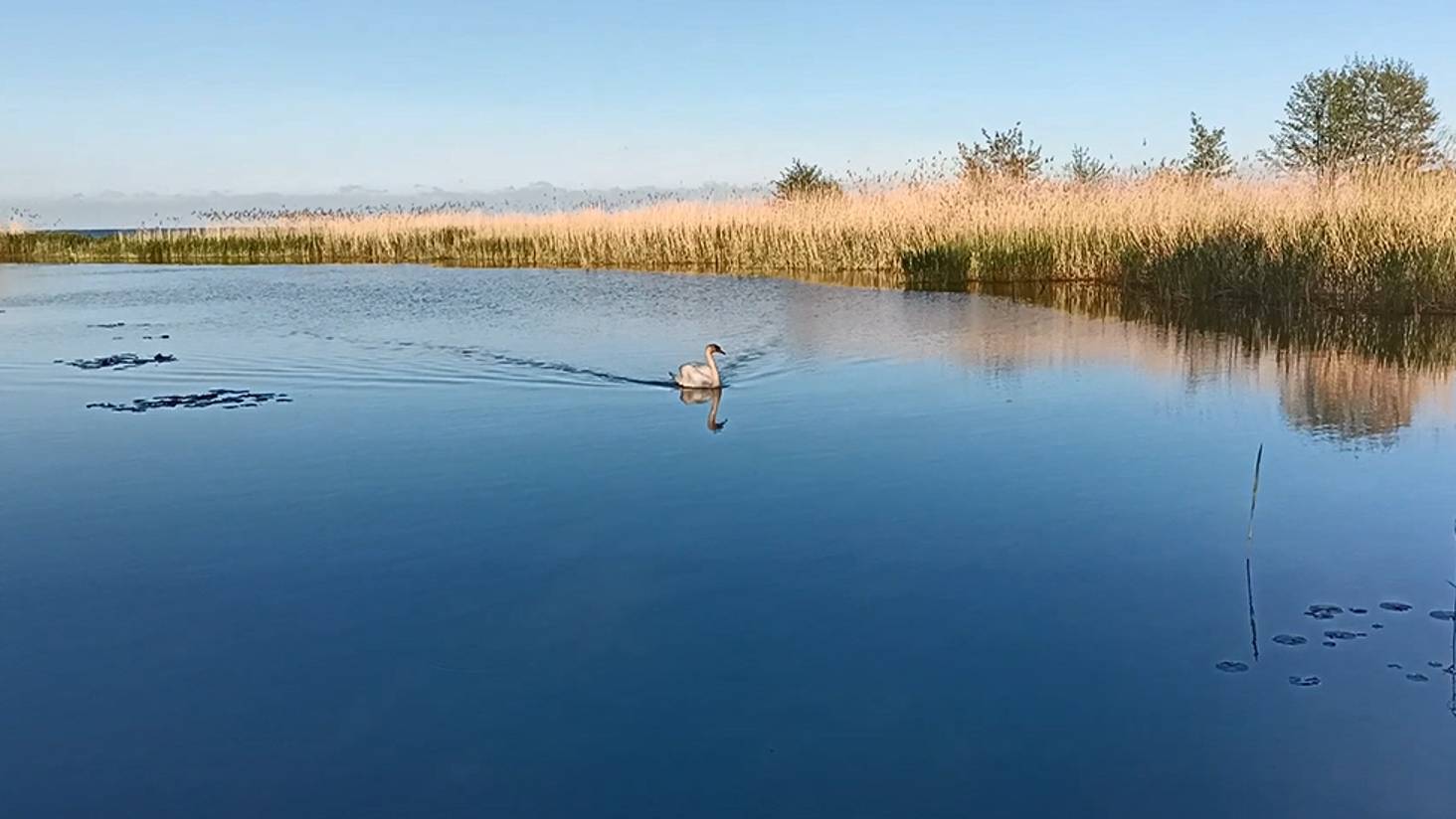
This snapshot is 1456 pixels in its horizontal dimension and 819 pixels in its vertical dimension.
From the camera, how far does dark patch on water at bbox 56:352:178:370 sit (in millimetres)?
9762

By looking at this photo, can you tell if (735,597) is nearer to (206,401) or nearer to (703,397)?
(703,397)

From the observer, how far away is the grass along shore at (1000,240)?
12406mm

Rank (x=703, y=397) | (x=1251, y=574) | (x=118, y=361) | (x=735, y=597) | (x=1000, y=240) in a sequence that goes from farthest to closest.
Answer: (x=1000, y=240), (x=118, y=361), (x=703, y=397), (x=1251, y=574), (x=735, y=597)

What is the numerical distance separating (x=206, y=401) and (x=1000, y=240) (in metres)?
12.9

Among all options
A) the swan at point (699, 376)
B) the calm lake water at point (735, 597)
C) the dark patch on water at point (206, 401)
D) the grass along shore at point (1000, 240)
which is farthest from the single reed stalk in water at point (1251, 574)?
the grass along shore at point (1000, 240)

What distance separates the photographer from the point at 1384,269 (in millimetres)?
12031

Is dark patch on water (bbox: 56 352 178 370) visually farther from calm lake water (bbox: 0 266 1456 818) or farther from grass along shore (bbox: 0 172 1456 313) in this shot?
grass along shore (bbox: 0 172 1456 313)

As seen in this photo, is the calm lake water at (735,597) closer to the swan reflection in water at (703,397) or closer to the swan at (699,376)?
the swan reflection in water at (703,397)

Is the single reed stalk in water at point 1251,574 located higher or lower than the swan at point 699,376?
lower

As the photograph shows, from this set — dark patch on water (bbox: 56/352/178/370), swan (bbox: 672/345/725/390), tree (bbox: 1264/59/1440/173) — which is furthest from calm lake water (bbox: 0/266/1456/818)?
tree (bbox: 1264/59/1440/173)

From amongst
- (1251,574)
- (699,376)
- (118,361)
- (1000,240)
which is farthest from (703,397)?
(1000,240)

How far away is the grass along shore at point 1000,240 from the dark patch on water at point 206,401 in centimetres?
1048

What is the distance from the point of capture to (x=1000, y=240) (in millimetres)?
18188

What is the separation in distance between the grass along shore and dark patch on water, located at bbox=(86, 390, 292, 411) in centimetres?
1048
